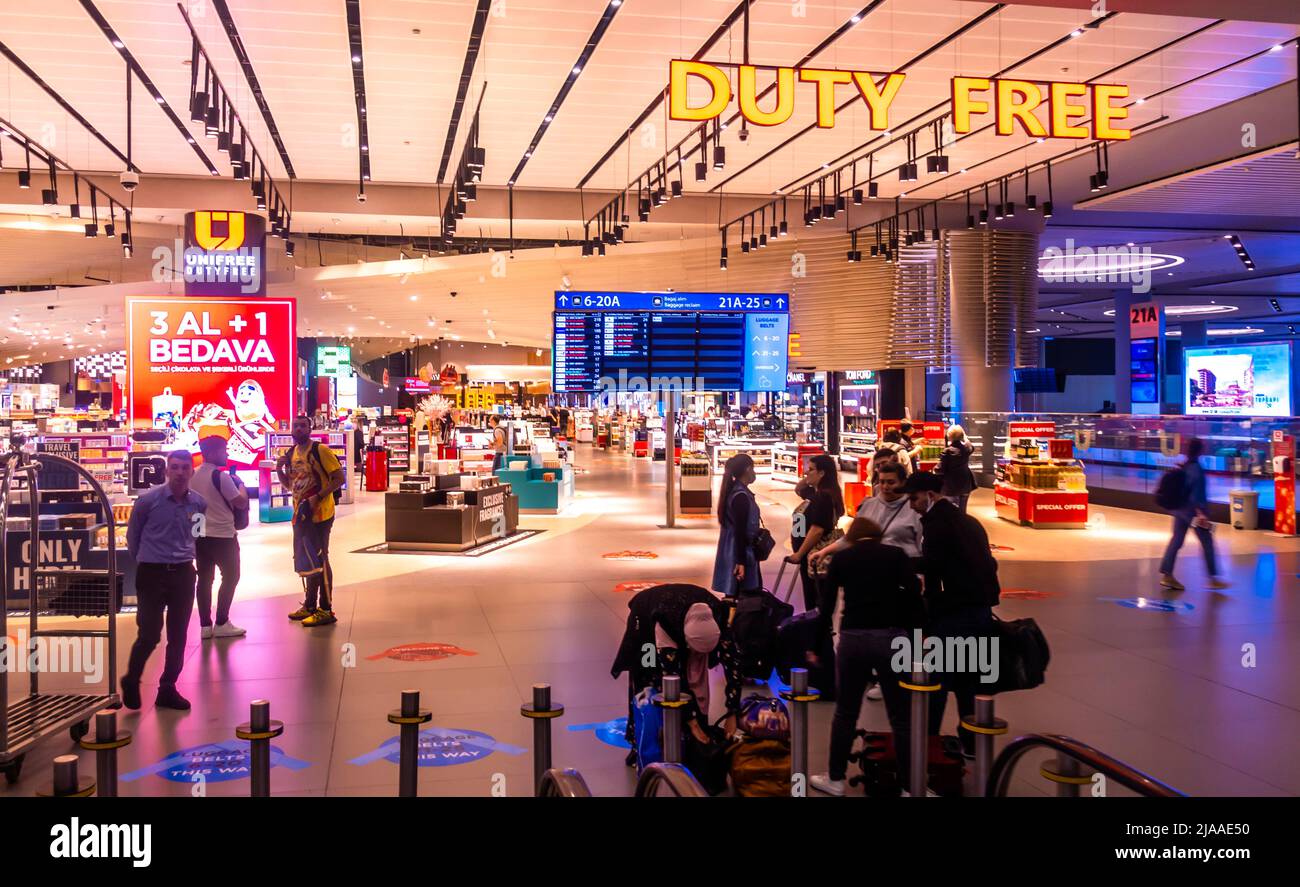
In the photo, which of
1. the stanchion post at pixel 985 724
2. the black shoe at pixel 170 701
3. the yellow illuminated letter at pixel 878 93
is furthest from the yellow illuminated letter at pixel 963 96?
the black shoe at pixel 170 701

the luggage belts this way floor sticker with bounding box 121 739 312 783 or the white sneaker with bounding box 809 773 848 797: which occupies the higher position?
the white sneaker with bounding box 809 773 848 797

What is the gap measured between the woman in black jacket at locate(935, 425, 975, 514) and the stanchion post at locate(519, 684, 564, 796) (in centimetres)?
726

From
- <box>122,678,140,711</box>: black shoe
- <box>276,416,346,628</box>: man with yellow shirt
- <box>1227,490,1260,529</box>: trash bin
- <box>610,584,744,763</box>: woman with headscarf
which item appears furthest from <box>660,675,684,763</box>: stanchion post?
<box>1227,490,1260,529</box>: trash bin

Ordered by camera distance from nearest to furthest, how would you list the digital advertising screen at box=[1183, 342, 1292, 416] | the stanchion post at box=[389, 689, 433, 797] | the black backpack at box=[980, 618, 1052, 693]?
1. the stanchion post at box=[389, 689, 433, 797]
2. the black backpack at box=[980, 618, 1052, 693]
3. the digital advertising screen at box=[1183, 342, 1292, 416]

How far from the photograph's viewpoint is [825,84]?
8.15 meters

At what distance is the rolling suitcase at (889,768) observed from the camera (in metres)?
4.79

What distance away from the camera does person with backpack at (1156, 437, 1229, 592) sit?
33.6 ft

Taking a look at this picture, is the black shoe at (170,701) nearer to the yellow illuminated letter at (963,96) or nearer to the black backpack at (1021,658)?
the black backpack at (1021,658)

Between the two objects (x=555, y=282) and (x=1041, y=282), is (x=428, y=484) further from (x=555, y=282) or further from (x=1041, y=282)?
(x=1041, y=282)

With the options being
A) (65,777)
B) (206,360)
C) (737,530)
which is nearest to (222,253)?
(206,360)

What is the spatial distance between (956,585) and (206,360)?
12.5m

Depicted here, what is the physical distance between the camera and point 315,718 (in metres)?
6.04

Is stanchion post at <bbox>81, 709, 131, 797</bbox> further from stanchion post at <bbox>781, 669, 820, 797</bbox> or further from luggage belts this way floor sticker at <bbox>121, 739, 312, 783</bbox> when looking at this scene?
A: stanchion post at <bbox>781, 669, 820, 797</bbox>

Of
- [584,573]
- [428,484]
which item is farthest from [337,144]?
[584,573]
